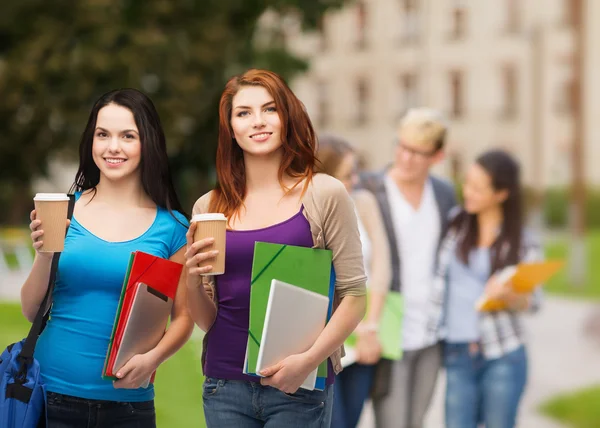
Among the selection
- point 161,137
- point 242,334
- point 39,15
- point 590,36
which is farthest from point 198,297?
point 590,36

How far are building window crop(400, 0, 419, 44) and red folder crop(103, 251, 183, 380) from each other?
49.7 metres

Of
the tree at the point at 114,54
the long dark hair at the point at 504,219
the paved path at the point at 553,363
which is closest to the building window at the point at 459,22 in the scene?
the tree at the point at 114,54

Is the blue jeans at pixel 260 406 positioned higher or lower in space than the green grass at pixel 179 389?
higher

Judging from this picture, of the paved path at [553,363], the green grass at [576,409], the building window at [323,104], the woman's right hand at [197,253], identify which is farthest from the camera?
the building window at [323,104]

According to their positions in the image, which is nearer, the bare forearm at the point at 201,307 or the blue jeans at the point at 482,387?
the bare forearm at the point at 201,307

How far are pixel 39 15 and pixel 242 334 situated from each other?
20559mm

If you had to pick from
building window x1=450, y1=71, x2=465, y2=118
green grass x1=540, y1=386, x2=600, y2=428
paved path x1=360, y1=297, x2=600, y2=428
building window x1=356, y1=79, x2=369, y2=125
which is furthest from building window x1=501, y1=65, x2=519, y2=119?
green grass x1=540, y1=386, x2=600, y2=428

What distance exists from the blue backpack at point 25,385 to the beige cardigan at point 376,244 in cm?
204

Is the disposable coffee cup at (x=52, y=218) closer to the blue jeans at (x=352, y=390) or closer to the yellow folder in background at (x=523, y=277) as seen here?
the blue jeans at (x=352, y=390)

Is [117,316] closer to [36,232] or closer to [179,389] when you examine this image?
[36,232]

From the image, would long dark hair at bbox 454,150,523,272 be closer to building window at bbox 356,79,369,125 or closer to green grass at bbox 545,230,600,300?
green grass at bbox 545,230,600,300

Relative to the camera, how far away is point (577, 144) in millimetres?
19422

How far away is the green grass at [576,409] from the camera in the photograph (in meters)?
8.05

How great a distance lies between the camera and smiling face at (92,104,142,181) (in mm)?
3270
